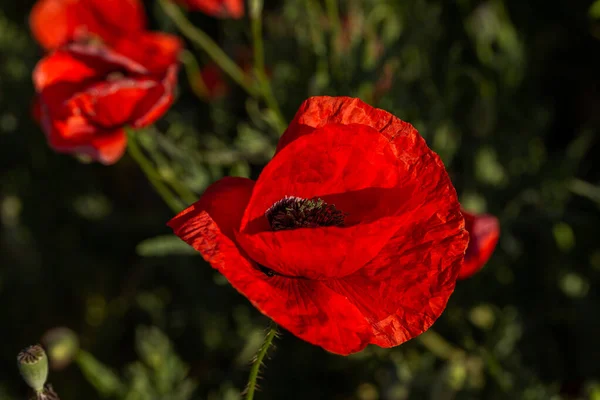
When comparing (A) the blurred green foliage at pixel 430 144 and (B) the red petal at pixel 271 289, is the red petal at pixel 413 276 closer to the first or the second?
(B) the red petal at pixel 271 289

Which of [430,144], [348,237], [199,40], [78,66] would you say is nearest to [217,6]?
[199,40]

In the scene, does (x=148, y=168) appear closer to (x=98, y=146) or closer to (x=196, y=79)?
(x=98, y=146)

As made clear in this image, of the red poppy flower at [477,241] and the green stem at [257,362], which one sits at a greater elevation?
the green stem at [257,362]

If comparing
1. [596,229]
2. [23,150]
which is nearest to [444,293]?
[596,229]

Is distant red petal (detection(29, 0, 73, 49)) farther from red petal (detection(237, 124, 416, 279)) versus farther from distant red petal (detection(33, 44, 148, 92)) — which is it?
red petal (detection(237, 124, 416, 279))

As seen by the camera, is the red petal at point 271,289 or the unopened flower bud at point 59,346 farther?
the unopened flower bud at point 59,346

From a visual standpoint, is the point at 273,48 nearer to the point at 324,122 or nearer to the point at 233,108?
the point at 233,108

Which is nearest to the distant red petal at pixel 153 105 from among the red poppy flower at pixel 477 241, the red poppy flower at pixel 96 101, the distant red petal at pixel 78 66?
the red poppy flower at pixel 96 101
